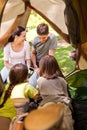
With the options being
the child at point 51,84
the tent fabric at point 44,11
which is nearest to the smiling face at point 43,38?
the tent fabric at point 44,11

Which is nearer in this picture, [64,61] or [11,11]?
[11,11]

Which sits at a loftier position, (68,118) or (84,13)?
(84,13)

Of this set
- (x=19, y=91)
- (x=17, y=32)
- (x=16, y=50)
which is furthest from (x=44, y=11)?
(x=19, y=91)

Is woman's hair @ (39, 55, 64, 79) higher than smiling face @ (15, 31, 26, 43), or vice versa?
smiling face @ (15, 31, 26, 43)

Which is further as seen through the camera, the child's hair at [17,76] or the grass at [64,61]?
the grass at [64,61]

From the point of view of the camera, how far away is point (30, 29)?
8.48 metres

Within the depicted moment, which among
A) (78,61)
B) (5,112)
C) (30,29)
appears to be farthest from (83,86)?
(30,29)

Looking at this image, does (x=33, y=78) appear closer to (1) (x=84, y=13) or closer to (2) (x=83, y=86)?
(2) (x=83, y=86)

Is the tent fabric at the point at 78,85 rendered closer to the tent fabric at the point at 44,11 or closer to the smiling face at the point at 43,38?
the tent fabric at the point at 44,11

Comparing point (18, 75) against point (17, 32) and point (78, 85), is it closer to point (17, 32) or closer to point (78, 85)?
point (78, 85)

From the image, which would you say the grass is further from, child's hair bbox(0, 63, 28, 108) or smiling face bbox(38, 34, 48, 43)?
child's hair bbox(0, 63, 28, 108)

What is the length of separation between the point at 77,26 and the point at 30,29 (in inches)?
233

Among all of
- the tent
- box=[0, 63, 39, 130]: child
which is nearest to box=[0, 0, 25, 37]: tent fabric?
the tent

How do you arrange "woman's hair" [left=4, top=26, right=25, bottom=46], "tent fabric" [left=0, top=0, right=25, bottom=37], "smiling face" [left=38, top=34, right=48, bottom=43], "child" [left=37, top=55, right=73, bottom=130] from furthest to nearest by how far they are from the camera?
"smiling face" [left=38, top=34, right=48, bottom=43] < "woman's hair" [left=4, top=26, right=25, bottom=46] < "tent fabric" [left=0, top=0, right=25, bottom=37] < "child" [left=37, top=55, right=73, bottom=130]
